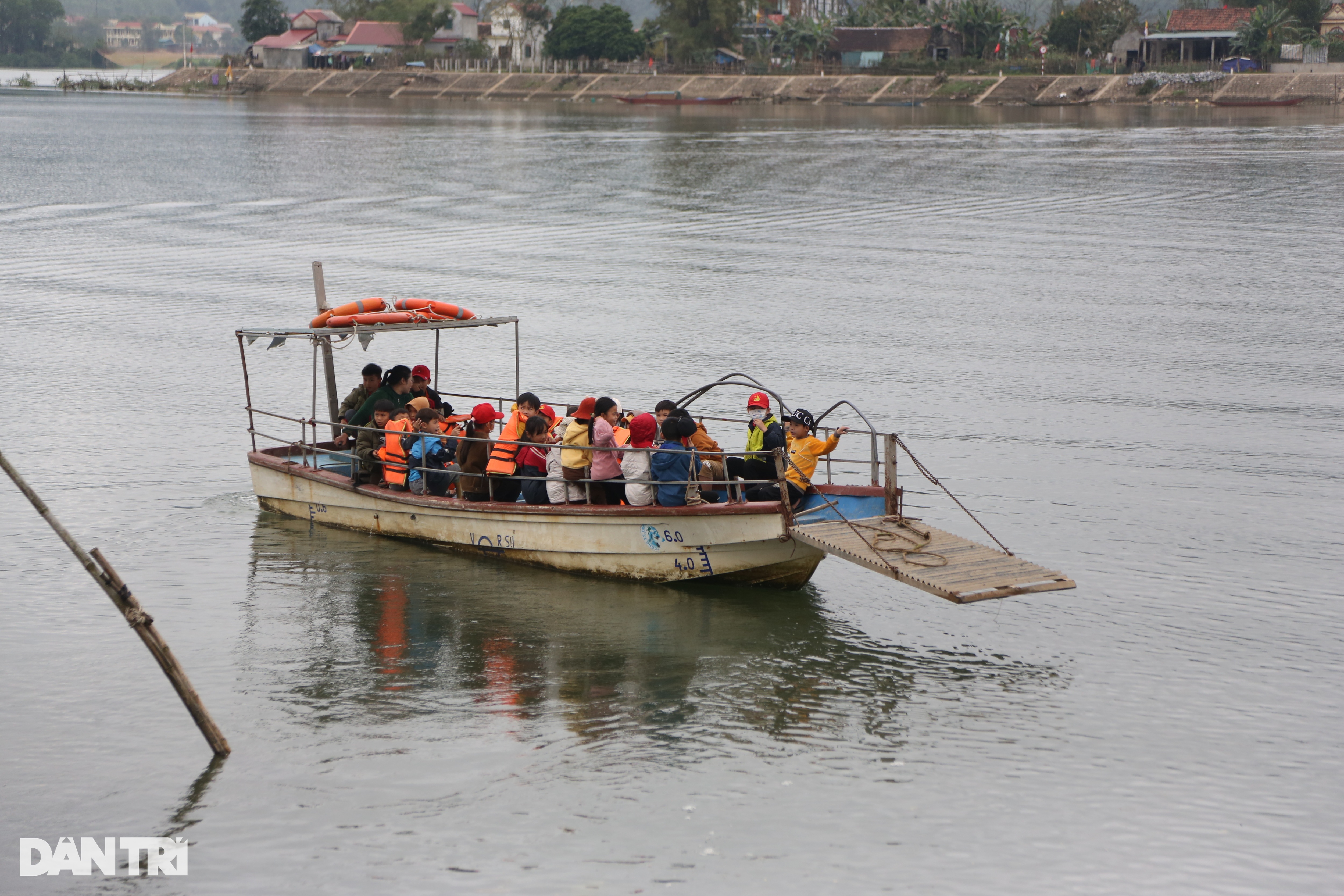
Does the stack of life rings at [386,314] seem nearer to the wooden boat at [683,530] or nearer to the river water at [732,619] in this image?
the wooden boat at [683,530]

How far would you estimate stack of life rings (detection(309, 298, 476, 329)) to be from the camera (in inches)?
619

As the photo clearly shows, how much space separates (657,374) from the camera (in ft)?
76.7

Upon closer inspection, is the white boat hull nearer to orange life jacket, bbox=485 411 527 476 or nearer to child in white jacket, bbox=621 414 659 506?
child in white jacket, bbox=621 414 659 506

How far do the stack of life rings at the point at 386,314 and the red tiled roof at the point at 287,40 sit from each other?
455 feet

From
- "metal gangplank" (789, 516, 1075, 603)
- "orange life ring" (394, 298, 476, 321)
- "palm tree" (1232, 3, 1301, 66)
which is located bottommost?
"metal gangplank" (789, 516, 1075, 603)

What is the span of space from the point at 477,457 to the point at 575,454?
128 centimetres

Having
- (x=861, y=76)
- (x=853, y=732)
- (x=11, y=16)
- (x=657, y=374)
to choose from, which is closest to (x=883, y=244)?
(x=657, y=374)

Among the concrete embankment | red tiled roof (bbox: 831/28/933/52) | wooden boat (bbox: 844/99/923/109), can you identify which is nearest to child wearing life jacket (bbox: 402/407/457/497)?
the concrete embankment

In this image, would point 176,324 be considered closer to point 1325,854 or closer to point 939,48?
point 1325,854

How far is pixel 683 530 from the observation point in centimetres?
1345

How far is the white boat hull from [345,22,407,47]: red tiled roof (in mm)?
132125

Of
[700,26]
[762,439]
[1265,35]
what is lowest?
[762,439]

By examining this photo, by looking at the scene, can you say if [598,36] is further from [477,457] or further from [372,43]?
[477,457]

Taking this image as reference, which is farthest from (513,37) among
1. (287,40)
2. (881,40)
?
(881,40)
